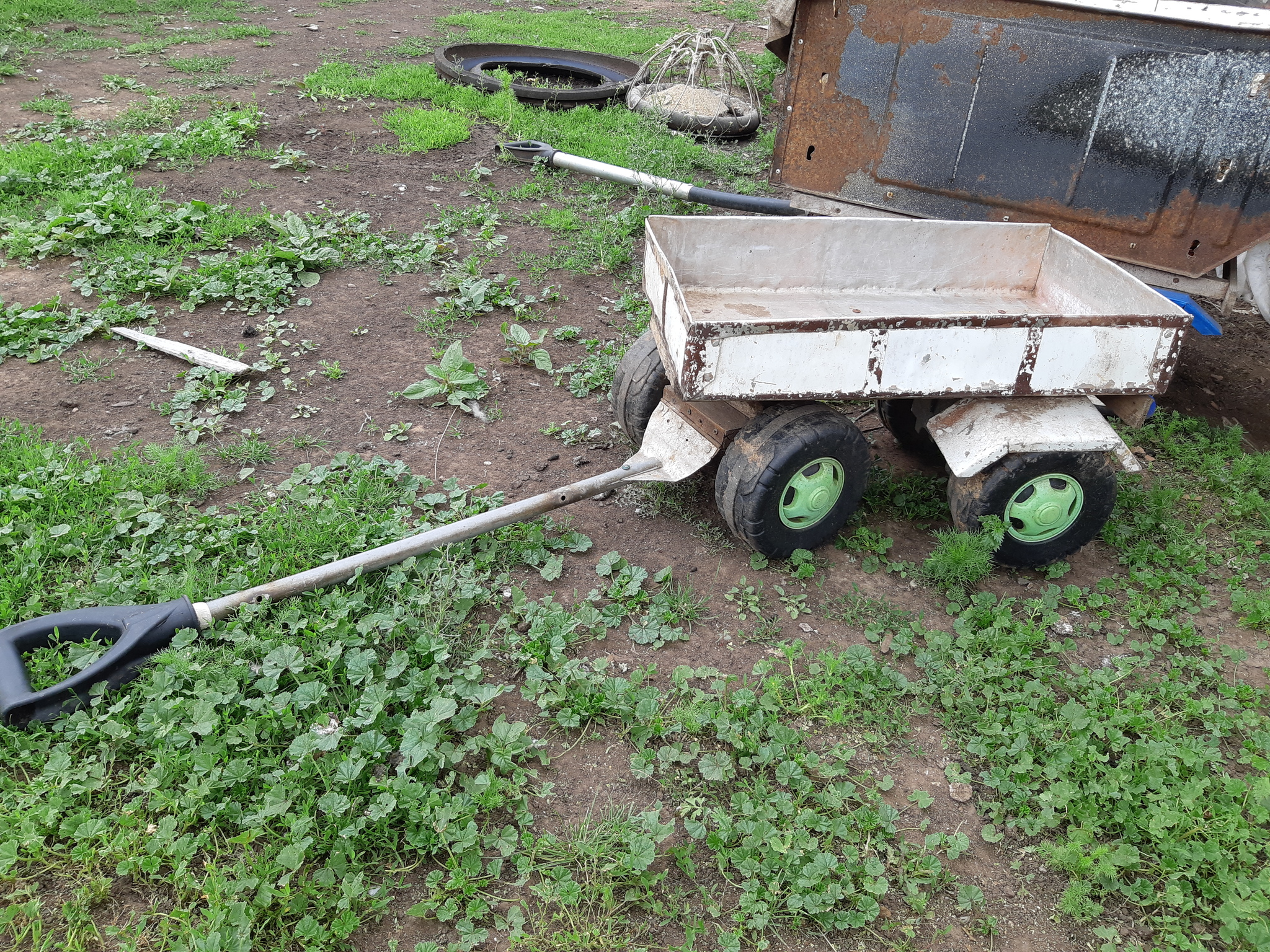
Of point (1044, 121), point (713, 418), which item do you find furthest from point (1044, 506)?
point (1044, 121)

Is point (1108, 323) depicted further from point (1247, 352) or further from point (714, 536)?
point (1247, 352)

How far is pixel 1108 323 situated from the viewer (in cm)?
312

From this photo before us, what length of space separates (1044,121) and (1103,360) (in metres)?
1.82

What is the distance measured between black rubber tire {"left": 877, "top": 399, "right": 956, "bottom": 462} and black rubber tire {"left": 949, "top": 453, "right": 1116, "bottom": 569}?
0.54 metres

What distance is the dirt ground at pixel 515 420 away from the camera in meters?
2.52

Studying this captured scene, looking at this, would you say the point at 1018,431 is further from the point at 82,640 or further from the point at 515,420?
the point at 82,640

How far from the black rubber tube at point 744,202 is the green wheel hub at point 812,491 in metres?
2.67

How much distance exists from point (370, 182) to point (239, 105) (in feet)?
6.00

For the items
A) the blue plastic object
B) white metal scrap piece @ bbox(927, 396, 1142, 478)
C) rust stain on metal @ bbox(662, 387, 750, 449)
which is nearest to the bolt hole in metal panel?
white metal scrap piece @ bbox(927, 396, 1142, 478)

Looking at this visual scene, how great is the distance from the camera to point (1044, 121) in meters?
4.38

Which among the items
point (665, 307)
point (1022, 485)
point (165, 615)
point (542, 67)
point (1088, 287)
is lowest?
point (165, 615)

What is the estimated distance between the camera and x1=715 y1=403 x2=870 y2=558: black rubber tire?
10.4ft

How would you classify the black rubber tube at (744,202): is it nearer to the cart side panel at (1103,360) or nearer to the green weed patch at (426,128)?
the green weed patch at (426,128)

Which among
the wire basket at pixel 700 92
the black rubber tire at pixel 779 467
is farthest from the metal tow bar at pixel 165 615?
the wire basket at pixel 700 92
